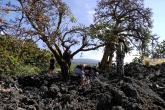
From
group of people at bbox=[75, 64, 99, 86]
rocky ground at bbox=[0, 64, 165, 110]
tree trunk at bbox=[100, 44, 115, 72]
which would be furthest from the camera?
tree trunk at bbox=[100, 44, 115, 72]

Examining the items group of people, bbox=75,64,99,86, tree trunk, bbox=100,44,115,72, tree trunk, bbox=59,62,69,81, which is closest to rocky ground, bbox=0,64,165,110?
group of people, bbox=75,64,99,86

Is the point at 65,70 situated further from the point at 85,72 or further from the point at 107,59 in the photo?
the point at 107,59

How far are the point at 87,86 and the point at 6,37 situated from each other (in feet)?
9.62

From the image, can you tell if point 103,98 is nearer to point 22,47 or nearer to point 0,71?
point 22,47

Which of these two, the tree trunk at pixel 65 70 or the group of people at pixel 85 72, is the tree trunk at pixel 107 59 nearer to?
the tree trunk at pixel 65 70

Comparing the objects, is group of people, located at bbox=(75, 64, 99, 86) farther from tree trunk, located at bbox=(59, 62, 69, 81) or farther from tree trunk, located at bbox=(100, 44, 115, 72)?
tree trunk, located at bbox=(100, 44, 115, 72)

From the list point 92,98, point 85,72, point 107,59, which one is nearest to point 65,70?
point 85,72

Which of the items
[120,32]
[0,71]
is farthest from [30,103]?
[120,32]

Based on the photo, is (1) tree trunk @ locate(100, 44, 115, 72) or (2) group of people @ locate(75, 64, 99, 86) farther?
(1) tree trunk @ locate(100, 44, 115, 72)

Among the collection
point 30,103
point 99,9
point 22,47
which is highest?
point 99,9

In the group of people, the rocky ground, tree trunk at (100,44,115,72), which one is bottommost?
the rocky ground

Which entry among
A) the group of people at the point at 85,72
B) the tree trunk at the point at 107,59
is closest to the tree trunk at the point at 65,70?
the group of people at the point at 85,72

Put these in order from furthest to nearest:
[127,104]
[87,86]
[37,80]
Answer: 1. [37,80]
2. [87,86]
3. [127,104]

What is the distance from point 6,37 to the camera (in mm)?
13125
